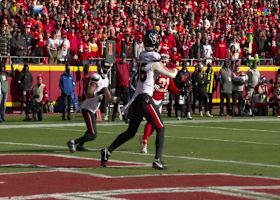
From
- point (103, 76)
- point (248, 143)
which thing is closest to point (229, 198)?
point (103, 76)

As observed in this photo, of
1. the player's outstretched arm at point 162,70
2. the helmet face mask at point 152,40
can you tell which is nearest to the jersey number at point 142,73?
the player's outstretched arm at point 162,70

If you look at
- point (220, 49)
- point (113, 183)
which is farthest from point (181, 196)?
point (220, 49)

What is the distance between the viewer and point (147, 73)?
16531 millimetres

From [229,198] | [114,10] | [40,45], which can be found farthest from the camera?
[114,10]

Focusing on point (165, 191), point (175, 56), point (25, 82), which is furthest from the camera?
point (175, 56)

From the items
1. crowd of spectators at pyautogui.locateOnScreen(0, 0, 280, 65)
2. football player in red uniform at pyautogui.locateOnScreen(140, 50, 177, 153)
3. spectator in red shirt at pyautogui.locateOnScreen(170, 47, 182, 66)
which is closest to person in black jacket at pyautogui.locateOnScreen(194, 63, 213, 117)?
spectator in red shirt at pyautogui.locateOnScreen(170, 47, 182, 66)

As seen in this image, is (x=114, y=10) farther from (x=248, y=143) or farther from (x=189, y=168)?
(x=189, y=168)

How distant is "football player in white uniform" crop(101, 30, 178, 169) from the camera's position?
53.6 feet

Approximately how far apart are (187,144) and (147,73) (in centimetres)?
540

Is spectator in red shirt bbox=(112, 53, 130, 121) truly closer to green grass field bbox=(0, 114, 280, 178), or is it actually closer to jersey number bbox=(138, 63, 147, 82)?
green grass field bbox=(0, 114, 280, 178)

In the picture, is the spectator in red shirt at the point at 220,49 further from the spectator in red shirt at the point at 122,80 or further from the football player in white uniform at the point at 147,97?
the football player in white uniform at the point at 147,97

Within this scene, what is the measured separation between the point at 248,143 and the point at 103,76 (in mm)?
3784

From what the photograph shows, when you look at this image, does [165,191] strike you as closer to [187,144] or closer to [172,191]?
[172,191]

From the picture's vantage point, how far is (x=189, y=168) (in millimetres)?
16453
